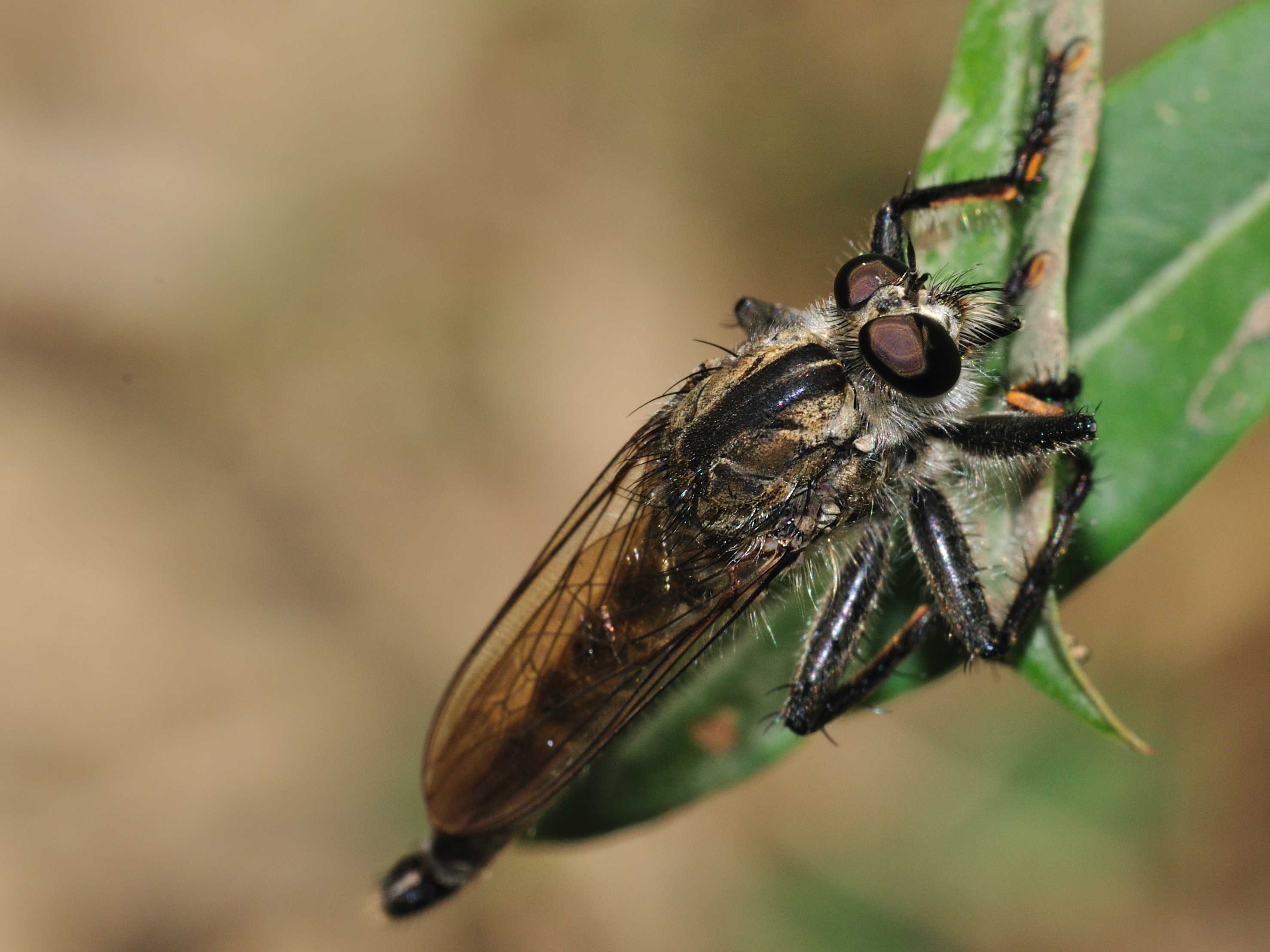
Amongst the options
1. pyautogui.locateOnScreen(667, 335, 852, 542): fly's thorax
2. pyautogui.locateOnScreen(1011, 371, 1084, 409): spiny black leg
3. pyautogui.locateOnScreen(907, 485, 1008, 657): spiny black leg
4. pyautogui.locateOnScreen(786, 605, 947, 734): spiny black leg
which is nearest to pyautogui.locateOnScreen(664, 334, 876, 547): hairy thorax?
pyautogui.locateOnScreen(667, 335, 852, 542): fly's thorax

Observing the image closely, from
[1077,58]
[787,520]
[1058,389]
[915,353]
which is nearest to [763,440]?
[787,520]

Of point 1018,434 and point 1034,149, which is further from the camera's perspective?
point 1018,434

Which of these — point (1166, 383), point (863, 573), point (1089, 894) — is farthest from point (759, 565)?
point (1089, 894)

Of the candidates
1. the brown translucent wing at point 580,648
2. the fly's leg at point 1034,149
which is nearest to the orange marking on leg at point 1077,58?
the fly's leg at point 1034,149

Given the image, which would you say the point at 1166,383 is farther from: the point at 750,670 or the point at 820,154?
the point at 820,154

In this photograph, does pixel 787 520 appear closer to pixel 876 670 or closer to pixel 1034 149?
pixel 876 670

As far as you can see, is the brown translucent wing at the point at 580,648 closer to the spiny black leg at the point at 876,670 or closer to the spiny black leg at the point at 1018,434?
the spiny black leg at the point at 876,670

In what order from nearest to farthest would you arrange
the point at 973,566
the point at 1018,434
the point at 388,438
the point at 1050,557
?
the point at 1050,557
the point at 1018,434
the point at 973,566
the point at 388,438
